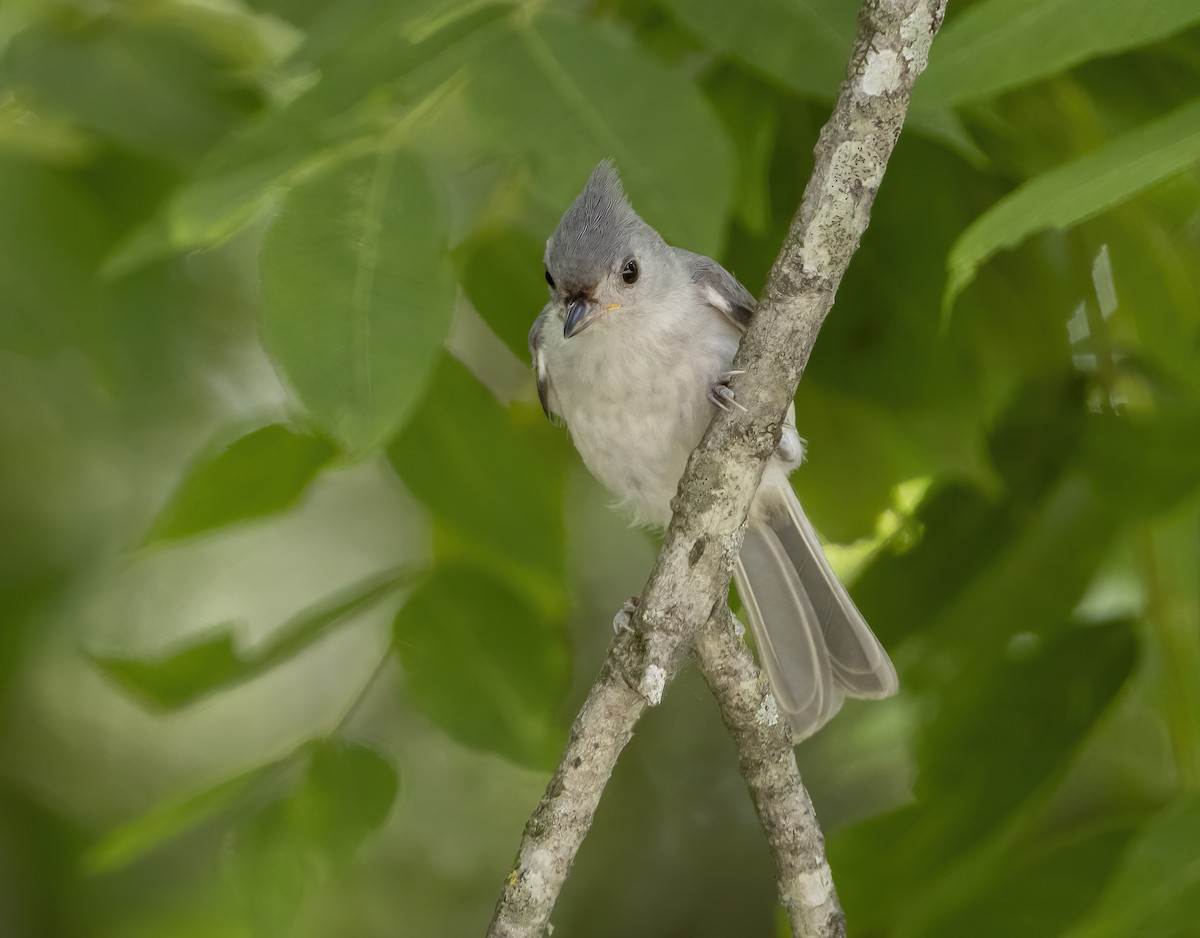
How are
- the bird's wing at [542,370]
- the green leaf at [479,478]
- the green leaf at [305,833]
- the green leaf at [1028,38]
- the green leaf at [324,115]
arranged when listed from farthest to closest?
the bird's wing at [542,370] → the green leaf at [479,478] → the green leaf at [305,833] → the green leaf at [324,115] → the green leaf at [1028,38]

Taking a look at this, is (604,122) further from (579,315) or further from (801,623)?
(801,623)

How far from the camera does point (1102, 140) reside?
1704 millimetres

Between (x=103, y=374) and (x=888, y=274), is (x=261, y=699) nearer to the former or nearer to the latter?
(x=103, y=374)

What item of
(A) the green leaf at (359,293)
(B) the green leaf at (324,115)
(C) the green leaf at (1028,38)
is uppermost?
(C) the green leaf at (1028,38)

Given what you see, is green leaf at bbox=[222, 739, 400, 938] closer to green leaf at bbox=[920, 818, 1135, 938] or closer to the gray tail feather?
the gray tail feather

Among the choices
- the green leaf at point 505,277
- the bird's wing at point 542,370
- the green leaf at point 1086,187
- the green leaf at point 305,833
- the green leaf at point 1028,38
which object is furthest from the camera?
the bird's wing at point 542,370

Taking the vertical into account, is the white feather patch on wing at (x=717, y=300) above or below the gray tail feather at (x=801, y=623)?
above

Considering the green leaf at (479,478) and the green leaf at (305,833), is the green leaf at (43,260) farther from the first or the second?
the green leaf at (305,833)

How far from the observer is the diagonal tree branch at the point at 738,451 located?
1.07m

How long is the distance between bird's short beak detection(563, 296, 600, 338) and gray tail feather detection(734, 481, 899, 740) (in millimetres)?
358

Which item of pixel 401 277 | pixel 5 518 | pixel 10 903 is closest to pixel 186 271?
pixel 401 277

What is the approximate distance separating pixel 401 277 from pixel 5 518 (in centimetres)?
205

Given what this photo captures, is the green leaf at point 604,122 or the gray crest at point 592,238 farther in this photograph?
the gray crest at point 592,238

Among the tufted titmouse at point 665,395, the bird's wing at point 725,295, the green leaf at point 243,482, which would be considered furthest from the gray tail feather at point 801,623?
the green leaf at point 243,482
